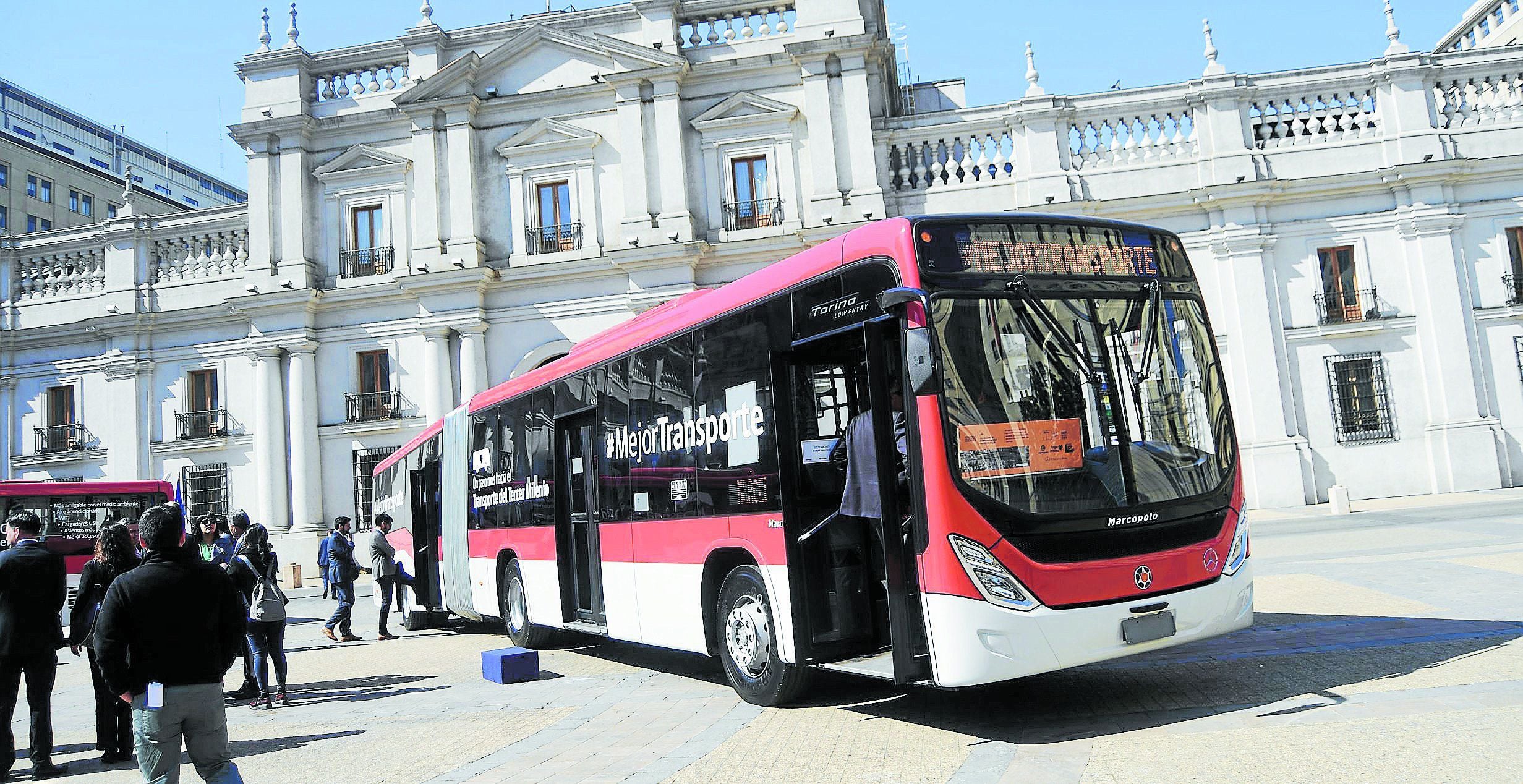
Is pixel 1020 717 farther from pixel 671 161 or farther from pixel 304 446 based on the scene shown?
pixel 304 446

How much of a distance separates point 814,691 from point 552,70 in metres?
24.0

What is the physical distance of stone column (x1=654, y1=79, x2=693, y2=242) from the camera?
2741 cm

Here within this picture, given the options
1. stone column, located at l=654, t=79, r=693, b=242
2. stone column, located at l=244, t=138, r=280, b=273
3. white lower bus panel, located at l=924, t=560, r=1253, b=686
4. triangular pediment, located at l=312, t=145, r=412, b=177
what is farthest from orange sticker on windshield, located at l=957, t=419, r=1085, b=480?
stone column, located at l=244, t=138, r=280, b=273

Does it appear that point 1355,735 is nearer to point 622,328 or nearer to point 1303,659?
point 1303,659

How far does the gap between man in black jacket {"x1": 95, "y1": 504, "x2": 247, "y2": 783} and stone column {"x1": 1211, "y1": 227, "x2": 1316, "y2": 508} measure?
79.0 ft

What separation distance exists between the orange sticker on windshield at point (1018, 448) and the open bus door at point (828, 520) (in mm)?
915

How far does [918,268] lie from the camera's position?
6480 millimetres

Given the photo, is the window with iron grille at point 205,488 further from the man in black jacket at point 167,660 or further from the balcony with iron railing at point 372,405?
the man in black jacket at point 167,660

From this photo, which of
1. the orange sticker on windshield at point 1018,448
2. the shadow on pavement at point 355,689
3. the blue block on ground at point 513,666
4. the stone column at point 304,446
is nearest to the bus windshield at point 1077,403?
the orange sticker on windshield at point 1018,448

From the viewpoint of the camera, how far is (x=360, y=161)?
29.7 meters

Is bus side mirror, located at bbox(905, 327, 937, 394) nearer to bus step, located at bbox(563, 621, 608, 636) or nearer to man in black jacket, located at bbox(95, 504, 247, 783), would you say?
man in black jacket, located at bbox(95, 504, 247, 783)

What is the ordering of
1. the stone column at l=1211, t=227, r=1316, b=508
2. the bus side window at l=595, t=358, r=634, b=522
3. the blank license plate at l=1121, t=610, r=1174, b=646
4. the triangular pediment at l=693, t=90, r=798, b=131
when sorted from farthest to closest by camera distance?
the triangular pediment at l=693, t=90, r=798, b=131 → the stone column at l=1211, t=227, r=1316, b=508 → the bus side window at l=595, t=358, r=634, b=522 → the blank license plate at l=1121, t=610, r=1174, b=646

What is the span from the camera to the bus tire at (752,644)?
759 centimetres

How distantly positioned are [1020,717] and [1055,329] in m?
2.55
